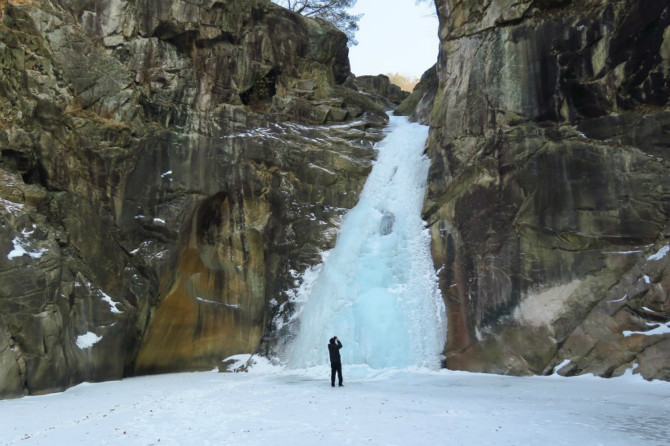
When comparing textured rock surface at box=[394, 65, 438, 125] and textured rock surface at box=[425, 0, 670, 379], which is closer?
textured rock surface at box=[425, 0, 670, 379]

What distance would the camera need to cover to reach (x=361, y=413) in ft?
29.0

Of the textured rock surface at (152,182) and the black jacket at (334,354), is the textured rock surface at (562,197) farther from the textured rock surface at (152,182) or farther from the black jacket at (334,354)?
the textured rock surface at (152,182)

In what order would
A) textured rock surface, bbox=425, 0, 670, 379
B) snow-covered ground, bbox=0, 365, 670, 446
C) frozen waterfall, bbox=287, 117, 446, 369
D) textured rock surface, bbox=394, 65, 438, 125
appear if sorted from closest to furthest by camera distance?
1. snow-covered ground, bbox=0, 365, 670, 446
2. textured rock surface, bbox=425, 0, 670, 379
3. frozen waterfall, bbox=287, 117, 446, 369
4. textured rock surface, bbox=394, 65, 438, 125

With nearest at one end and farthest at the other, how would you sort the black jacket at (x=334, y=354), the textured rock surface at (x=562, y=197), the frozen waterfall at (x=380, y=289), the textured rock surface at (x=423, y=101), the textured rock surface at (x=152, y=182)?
the black jacket at (x=334, y=354), the textured rock surface at (x=562, y=197), the textured rock surface at (x=152, y=182), the frozen waterfall at (x=380, y=289), the textured rock surface at (x=423, y=101)

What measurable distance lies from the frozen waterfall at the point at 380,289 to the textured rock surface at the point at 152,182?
3.40 feet

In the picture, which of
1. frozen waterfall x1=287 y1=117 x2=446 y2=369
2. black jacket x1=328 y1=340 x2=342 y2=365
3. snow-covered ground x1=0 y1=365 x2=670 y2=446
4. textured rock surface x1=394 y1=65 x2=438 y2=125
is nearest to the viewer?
snow-covered ground x1=0 y1=365 x2=670 y2=446

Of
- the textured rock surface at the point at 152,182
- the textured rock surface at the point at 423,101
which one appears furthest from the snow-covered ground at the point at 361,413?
the textured rock surface at the point at 423,101

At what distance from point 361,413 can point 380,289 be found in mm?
7731

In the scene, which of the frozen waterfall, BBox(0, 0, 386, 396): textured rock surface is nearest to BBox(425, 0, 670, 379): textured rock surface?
the frozen waterfall

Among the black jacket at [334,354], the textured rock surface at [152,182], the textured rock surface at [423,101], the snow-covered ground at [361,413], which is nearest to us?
the snow-covered ground at [361,413]

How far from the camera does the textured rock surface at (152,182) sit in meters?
14.4

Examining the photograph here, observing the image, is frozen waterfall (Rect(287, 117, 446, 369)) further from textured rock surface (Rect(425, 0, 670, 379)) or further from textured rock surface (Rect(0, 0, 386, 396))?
textured rock surface (Rect(0, 0, 386, 396))

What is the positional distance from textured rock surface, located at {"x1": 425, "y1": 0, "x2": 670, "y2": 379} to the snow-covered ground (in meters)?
1.30

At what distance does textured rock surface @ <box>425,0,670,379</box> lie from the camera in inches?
492
